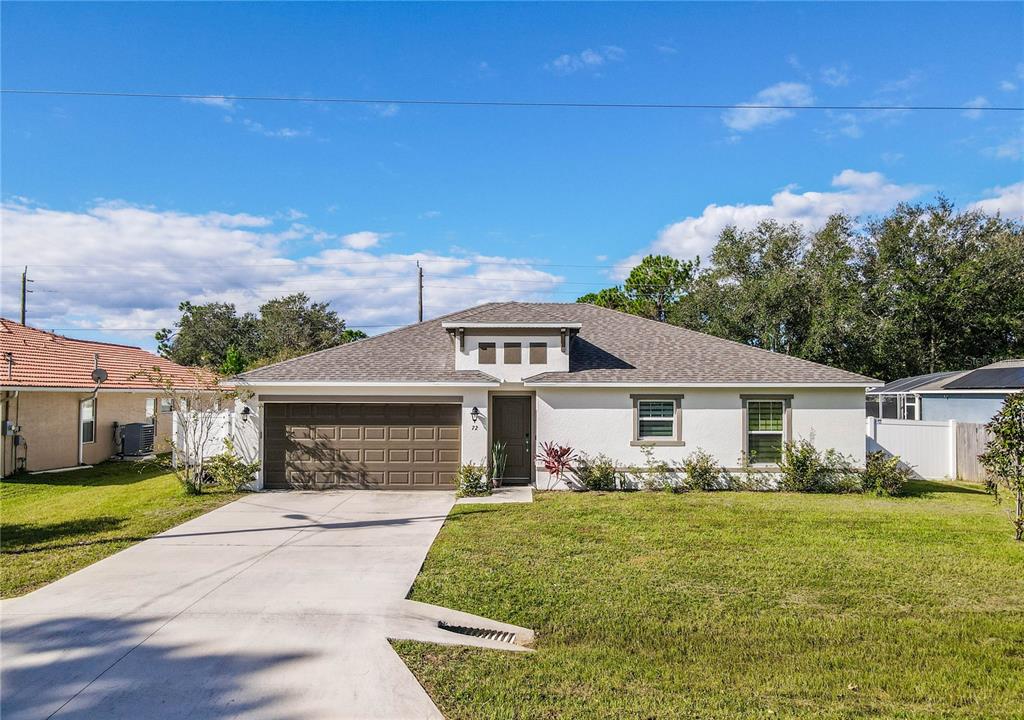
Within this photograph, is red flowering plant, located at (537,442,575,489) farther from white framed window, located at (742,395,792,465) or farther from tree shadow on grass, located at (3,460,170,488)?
tree shadow on grass, located at (3,460,170,488)

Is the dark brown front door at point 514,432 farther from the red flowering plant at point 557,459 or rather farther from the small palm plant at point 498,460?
the red flowering plant at point 557,459

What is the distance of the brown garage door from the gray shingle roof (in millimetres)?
827

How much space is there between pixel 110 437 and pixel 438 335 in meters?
11.7

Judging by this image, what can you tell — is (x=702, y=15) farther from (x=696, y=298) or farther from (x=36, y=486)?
(x=696, y=298)

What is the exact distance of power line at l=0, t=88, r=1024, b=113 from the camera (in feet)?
39.5

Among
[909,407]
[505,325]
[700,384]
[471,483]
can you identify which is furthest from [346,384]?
[909,407]

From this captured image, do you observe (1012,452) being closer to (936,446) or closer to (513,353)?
(936,446)

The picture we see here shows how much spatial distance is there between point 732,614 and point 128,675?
5.57m

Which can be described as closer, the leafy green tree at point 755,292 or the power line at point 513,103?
the power line at point 513,103

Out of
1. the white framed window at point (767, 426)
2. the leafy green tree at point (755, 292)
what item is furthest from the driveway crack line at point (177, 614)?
the leafy green tree at point (755, 292)

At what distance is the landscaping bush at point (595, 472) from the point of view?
13.4m

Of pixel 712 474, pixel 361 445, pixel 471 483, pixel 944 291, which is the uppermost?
pixel 944 291

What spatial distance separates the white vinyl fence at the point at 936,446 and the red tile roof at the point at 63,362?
62.6 ft

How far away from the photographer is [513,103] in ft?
44.1
